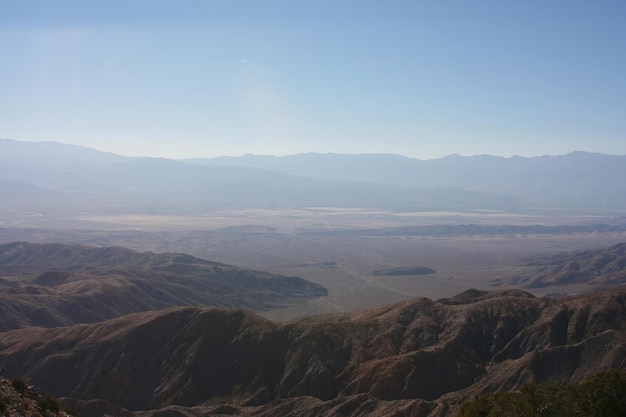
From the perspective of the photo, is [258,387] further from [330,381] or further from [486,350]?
[486,350]

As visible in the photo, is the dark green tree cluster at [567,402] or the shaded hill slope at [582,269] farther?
the shaded hill slope at [582,269]

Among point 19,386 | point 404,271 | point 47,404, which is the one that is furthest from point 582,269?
point 19,386

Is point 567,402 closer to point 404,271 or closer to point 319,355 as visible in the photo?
point 319,355

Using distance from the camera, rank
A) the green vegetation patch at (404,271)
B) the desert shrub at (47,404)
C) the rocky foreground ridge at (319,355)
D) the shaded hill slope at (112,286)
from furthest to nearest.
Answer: the green vegetation patch at (404,271) → the shaded hill slope at (112,286) → the rocky foreground ridge at (319,355) → the desert shrub at (47,404)

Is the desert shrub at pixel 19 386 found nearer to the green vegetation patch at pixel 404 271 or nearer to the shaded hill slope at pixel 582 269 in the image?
the shaded hill slope at pixel 582 269

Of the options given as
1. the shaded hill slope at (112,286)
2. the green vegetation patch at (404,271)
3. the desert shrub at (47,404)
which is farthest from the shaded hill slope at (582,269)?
the desert shrub at (47,404)
